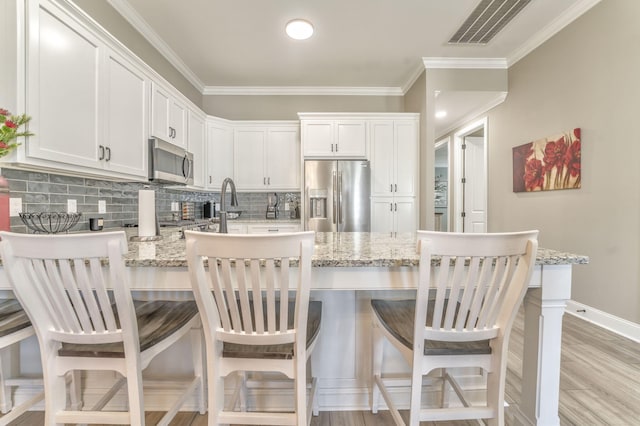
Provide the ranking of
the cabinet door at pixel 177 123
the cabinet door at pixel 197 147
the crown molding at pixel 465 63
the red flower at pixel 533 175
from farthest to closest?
the crown molding at pixel 465 63 < the cabinet door at pixel 197 147 < the red flower at pixel 533 175 < the cabinet door at pixel 177 123

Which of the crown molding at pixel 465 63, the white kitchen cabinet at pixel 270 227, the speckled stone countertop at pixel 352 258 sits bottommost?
the white kitchen cabinet at pixel 270 227

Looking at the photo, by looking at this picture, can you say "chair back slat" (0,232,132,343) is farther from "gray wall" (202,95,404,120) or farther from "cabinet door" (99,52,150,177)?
"gray wall" (202,95,404,120)

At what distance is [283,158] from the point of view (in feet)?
13.8

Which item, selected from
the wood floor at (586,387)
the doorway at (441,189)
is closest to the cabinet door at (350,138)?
the wood floor at (586,387)

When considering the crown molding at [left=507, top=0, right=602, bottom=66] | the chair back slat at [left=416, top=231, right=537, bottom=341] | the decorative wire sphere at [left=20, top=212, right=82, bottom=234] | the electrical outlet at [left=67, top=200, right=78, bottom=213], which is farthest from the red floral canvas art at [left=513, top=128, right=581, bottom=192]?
the electrical outlet at [left=67, top=200, right=78, bottom=213]

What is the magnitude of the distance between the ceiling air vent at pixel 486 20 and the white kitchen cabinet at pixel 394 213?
1.87m

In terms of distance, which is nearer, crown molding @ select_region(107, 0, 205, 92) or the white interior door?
crown molding @ select_region(107, 0, 205, 92)

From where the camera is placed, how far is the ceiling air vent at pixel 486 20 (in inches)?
102

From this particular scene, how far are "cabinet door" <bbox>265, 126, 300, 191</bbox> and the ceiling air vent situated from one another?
7.33 feet

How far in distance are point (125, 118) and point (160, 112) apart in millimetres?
534

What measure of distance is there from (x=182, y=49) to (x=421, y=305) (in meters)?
3.70

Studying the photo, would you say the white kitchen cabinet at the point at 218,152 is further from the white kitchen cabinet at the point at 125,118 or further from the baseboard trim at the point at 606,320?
the baseboard trim at the point at 606,320

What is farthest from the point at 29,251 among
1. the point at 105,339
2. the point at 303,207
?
the point at 303,207

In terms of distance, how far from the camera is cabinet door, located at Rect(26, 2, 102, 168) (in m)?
1.48
